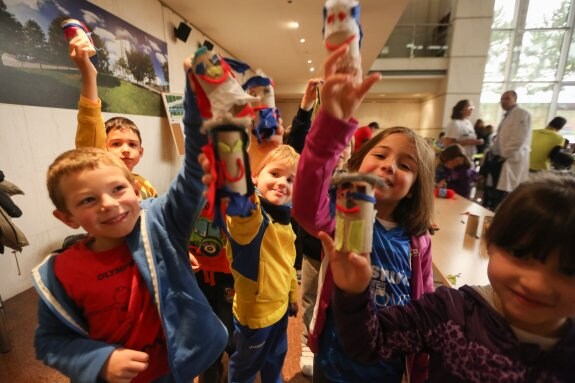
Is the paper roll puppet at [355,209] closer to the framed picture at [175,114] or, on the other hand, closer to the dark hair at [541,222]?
the dark hair at [541,222]

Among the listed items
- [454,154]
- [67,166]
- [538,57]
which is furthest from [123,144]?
[538,57]

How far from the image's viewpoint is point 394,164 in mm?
863

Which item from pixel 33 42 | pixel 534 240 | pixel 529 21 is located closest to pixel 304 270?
pixel 534 240

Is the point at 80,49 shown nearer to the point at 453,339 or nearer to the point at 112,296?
the point at 112,296

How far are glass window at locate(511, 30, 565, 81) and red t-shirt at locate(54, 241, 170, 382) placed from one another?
1149cm

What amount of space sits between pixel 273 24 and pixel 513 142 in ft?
12.2

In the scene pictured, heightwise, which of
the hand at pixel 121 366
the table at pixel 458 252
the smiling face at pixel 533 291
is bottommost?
the table at pixel 458 252

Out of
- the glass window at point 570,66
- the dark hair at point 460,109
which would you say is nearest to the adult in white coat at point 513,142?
the dark hair at point 460,109

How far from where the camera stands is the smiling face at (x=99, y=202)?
72cm

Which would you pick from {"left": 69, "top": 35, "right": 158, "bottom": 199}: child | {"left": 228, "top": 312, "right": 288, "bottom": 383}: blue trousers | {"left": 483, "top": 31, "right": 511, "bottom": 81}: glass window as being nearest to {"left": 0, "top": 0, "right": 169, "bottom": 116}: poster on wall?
{"left": 69, "top": 35, "right": 158, "bottom": 199}: child

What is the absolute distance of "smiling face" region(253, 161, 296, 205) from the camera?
1.16 metres

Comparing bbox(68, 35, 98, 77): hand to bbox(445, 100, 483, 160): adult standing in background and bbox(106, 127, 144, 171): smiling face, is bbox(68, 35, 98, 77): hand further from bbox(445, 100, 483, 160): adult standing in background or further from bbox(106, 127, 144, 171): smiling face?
bbox(445, 100, 483, 160): adult standing in background

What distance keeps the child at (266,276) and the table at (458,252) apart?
0.80 m

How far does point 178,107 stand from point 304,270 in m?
3.08
